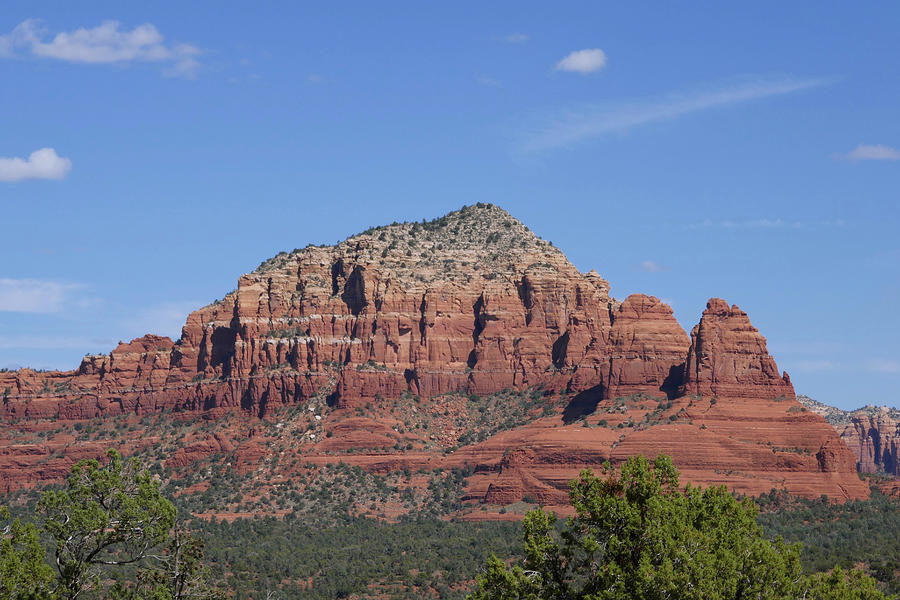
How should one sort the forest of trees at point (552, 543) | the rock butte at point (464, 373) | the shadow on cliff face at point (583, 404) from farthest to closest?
the shadow on cliff face at point (583, 404) < the rock butte at point (464, 373) < the forest of trees at point (552, 543)

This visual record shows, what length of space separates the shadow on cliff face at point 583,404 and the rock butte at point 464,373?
267 mm

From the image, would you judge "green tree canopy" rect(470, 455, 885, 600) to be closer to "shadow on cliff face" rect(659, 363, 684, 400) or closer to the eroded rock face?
the eroded rock face

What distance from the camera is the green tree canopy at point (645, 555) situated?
58344mm

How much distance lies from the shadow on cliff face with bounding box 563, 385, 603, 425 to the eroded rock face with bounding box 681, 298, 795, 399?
12.1 meters

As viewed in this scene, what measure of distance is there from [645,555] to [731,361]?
102 metres

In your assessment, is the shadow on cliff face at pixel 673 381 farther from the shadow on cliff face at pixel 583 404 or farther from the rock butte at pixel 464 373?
the shadow on cliff face at pixel 583 404

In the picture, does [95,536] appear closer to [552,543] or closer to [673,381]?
[552,543]

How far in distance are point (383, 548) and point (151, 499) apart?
80.7 meters

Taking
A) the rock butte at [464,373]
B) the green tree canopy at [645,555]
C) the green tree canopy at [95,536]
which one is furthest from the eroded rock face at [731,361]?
the green tree canopy at [95,536]

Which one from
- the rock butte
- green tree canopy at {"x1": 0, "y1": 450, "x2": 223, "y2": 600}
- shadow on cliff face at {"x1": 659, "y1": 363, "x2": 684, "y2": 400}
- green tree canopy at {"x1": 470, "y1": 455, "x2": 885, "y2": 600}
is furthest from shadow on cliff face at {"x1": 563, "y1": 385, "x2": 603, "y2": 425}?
green tree canopy at {"x1": 0, "y1": 450, "x2": 223, "y2": 600}

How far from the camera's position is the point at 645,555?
5884cm

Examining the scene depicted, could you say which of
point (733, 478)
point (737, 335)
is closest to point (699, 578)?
point (733, 478)

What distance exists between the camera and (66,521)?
2443 inches

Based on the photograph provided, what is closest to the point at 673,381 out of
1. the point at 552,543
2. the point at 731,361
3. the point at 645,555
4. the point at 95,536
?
the point at 731,361
